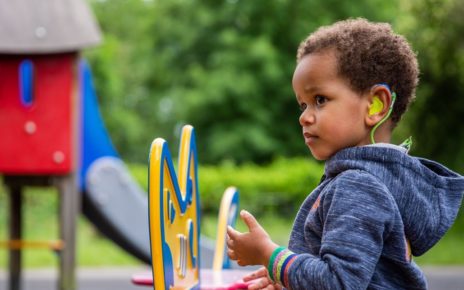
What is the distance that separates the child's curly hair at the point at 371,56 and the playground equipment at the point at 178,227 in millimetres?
492

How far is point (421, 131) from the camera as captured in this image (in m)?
16.9

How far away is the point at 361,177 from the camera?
1.82 metres

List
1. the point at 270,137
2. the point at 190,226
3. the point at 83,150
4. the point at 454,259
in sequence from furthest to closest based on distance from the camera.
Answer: the point at 270,137, the point at 454,259, the point at 83,150, the point at 190,226

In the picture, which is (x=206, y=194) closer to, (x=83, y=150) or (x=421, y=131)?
(x=421, y=131)

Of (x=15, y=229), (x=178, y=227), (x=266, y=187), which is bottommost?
(x=266, y=187)

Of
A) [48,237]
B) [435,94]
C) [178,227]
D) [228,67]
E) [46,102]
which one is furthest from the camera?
[228,67]

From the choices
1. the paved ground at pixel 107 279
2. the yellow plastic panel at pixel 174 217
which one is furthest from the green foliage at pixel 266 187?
the yellow plastic panel at pixel 174 217

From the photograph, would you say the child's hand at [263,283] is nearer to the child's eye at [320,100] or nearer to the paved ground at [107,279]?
the child's eye at [320,100]

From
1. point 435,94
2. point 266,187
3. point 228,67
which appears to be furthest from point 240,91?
point 266,187

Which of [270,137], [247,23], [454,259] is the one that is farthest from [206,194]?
[247,23]

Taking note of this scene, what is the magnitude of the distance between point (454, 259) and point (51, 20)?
7.31m

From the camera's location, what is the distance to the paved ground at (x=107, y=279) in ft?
30.6

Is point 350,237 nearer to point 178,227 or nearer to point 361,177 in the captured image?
point 361,177

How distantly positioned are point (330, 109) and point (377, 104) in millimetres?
116
